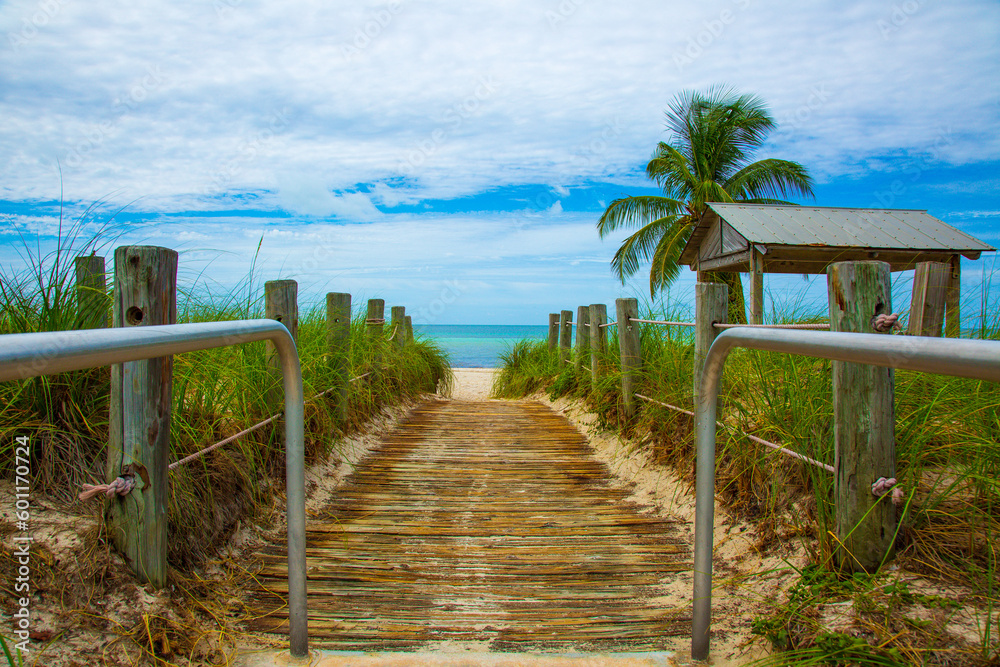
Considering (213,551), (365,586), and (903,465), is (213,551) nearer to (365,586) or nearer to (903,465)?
(365,586)

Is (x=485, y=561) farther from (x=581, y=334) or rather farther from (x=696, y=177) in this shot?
(x=696, y=177)

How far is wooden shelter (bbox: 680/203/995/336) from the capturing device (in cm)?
932

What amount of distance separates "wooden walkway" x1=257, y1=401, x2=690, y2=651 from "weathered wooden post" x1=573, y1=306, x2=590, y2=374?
2.82m

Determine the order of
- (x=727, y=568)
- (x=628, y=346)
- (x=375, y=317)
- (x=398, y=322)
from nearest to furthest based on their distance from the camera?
1. (x=727, y=568)
2. (x=628, y=346)
3. (x=375, y=317)
4. (x=398, y=322)

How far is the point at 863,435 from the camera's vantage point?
226 cm

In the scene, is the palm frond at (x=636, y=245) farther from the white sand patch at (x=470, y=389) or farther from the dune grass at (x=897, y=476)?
the dune grass at (x=897, y=476)

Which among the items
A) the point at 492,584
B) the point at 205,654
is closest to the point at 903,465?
the point at 492,584

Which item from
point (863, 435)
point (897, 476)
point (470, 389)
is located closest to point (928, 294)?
point (897, 476)

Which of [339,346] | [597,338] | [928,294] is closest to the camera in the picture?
[928,294]

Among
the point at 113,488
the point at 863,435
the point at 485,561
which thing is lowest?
the point at 485,561

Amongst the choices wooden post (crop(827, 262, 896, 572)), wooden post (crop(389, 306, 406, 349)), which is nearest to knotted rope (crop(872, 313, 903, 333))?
wooden post (crop(827, 262, 896, 572))

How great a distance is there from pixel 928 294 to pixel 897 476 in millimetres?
2484

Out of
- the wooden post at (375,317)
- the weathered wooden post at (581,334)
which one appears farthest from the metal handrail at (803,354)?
the weathered wooden post at (581,334)

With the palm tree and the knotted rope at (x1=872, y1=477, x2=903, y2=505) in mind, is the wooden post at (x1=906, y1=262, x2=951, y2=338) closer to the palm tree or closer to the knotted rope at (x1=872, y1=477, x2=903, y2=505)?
the knotted rope at (x1=872, y1=477, x2=903, y2=505)
